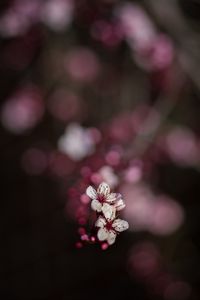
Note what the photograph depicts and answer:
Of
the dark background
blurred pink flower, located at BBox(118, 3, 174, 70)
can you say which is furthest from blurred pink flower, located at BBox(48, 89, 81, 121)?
blurred pink flower, located at BBox(118, 3, 174, 70)

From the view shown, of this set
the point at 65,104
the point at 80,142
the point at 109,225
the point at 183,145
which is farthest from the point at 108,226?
the point at 65,104

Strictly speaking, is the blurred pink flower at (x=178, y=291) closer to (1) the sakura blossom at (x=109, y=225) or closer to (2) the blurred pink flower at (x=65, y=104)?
(2) the blurred pink flower at (x=65, y=104)

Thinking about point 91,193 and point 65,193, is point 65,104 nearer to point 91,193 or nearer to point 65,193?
point 65,193

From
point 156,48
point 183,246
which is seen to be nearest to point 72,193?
point 156,48

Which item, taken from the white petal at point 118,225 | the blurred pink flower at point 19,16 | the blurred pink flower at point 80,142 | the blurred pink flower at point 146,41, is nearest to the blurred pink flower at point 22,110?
the blurred pink flower at point 19,16

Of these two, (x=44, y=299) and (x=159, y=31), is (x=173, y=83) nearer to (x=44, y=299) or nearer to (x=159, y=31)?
(x=159, y=31)

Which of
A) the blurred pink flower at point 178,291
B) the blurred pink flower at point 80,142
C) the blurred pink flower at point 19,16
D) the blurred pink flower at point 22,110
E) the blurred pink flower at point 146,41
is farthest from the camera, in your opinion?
the blurred pink flower at point 22,110
